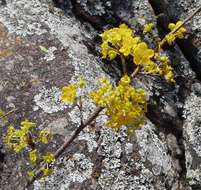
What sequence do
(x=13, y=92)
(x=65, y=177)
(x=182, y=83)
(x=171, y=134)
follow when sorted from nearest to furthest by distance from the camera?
(x=65, y=177) → (x=13, y=92) → (x=171, y=134) → (x=182, y=83)

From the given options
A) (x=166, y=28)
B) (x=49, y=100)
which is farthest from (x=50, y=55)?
(x=166, y=28)

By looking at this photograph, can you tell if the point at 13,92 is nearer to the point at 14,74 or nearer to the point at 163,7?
the point at 14,74

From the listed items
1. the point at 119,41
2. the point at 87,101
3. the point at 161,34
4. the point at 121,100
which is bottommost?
the point at 87,101

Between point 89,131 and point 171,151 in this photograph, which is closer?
point 89,131

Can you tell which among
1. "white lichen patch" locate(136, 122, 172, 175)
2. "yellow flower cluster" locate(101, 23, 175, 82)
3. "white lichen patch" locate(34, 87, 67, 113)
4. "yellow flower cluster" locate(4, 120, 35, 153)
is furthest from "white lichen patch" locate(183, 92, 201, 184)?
"yellow flower cluster" locate(101, 23, 175, 82)

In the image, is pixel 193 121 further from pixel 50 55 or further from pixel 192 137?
pixel 50 55

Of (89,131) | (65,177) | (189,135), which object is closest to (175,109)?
(189,135)
